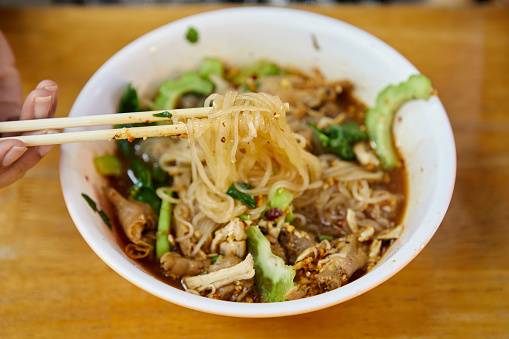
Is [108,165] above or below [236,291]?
above

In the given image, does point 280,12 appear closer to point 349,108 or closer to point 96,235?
point 349,108

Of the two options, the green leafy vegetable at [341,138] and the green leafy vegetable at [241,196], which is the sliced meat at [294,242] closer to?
the green leafy vegetable at [241,196]

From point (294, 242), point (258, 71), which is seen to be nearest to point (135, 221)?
point (294, 242)

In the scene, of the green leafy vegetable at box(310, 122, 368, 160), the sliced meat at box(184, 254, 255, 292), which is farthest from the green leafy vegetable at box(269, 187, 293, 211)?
the green leafy vegetable at box(310, 122, 368, 160)

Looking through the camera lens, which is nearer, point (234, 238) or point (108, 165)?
point (234, 238)

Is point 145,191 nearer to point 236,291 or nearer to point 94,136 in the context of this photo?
point 94,136

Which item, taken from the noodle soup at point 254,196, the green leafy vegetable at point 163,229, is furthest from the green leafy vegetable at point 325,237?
the green leafy vegetable at point 163,229

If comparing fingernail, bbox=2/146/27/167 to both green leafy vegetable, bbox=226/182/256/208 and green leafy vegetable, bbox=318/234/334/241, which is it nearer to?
green leafy vegetable, bbox=226/182/256/208

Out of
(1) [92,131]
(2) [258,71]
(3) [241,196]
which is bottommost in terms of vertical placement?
(3) [241,196]
